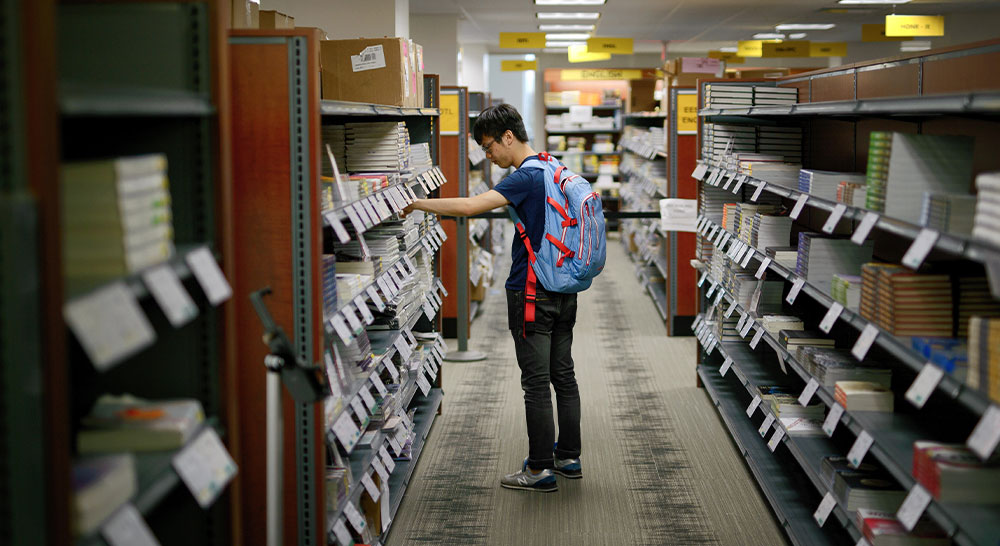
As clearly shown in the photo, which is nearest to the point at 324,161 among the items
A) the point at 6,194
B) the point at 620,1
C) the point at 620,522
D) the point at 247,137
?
the point at 247,137

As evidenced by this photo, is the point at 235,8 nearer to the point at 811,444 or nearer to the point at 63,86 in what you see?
the point at 63,86

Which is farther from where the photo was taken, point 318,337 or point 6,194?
point 318,337

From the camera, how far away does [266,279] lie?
273cm

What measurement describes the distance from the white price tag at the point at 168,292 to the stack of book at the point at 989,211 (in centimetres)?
172

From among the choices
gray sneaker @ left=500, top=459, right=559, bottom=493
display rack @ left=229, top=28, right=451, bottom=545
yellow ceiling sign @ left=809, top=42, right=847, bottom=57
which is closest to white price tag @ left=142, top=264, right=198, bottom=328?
display rack @ left=229, top=28, right=451, bottom=545

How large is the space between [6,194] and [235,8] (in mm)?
2405

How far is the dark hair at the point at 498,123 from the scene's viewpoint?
14.0 feet

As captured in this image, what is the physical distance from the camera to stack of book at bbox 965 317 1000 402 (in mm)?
2062

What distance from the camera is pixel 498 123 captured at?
427 cm

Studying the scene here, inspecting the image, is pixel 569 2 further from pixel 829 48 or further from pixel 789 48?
pixel 829 48

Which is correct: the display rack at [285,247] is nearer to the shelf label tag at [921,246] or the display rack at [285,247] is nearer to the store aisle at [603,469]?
the store aisle at [603,469]

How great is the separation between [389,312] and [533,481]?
42.7 inches

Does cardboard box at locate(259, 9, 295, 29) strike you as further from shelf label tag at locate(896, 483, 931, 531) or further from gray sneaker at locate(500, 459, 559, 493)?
shelf label tag at locate(896, 483, 931, 531)

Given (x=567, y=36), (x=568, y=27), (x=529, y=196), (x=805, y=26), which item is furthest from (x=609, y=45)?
(x=529, y=196)
